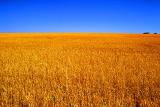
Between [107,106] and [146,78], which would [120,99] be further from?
[146,78]

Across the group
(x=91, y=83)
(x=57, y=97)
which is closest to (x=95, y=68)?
(x=91, y=83)

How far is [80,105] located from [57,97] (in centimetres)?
66

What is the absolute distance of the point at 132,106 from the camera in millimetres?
4781

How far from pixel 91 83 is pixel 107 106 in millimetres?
1888

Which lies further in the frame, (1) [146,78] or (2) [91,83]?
(1) [146,78]

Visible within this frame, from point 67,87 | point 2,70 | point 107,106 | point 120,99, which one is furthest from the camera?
point 2,70

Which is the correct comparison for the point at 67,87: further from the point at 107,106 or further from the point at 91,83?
the point at 107,106

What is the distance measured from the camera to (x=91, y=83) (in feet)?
21.5

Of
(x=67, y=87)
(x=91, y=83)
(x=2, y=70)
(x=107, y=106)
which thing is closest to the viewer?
(x=107, y=106)

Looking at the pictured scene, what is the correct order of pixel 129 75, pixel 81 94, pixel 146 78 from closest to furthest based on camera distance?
pixel 81 94 < pixel 146 78 < pixel 129 75

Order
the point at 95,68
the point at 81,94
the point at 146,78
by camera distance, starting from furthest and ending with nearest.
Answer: the point at 95,68 < the point at 146,78 < the point at 81,94

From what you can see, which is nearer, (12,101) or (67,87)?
(12,101)

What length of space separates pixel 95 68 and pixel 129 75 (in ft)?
5.24

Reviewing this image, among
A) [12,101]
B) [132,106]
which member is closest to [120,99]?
[132,106]
